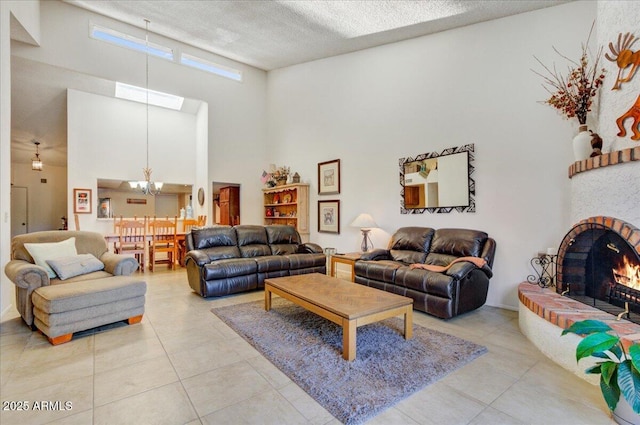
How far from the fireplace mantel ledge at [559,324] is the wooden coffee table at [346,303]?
3.40 ft

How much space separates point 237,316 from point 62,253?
2053mm

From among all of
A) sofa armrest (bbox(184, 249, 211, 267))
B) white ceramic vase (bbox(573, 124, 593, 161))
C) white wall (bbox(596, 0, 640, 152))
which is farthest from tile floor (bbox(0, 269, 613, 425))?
white wall (bbox(596, 0, 640, 152))

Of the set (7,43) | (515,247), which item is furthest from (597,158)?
(7,43)

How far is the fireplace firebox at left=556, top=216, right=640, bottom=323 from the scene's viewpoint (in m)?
2.13

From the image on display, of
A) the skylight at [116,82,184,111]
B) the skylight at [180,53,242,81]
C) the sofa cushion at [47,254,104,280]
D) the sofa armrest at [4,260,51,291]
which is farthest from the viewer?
the skylight at [116,82,184,111]

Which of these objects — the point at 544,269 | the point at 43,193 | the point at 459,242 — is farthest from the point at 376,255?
the point at 43,193

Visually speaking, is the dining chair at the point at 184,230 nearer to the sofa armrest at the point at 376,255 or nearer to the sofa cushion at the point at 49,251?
the sofa cushion at the point at 49,251

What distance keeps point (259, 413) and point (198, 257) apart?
2.71 meters

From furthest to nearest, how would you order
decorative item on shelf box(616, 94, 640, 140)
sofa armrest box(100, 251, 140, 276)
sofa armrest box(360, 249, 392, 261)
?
sofa armrest box(360, 249, 392, 261) < sofa armrest box(100, 251, 140, 276) < decorative item on shelf box(616, 94, 640, 140)

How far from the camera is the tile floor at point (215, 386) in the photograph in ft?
5.39

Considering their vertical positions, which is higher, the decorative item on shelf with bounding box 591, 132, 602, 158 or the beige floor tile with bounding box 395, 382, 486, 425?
the decorative item on shelf with bounding box 591, 132, 602, 158

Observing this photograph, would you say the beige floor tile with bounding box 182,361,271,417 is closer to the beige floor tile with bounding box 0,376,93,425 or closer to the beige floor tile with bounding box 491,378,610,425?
the beige floor tile with bounding box 0,376,93,425

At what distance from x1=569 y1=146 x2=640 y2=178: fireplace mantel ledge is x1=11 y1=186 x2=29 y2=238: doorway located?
42.5 feet

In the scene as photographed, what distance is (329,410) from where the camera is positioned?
5.53 feet
